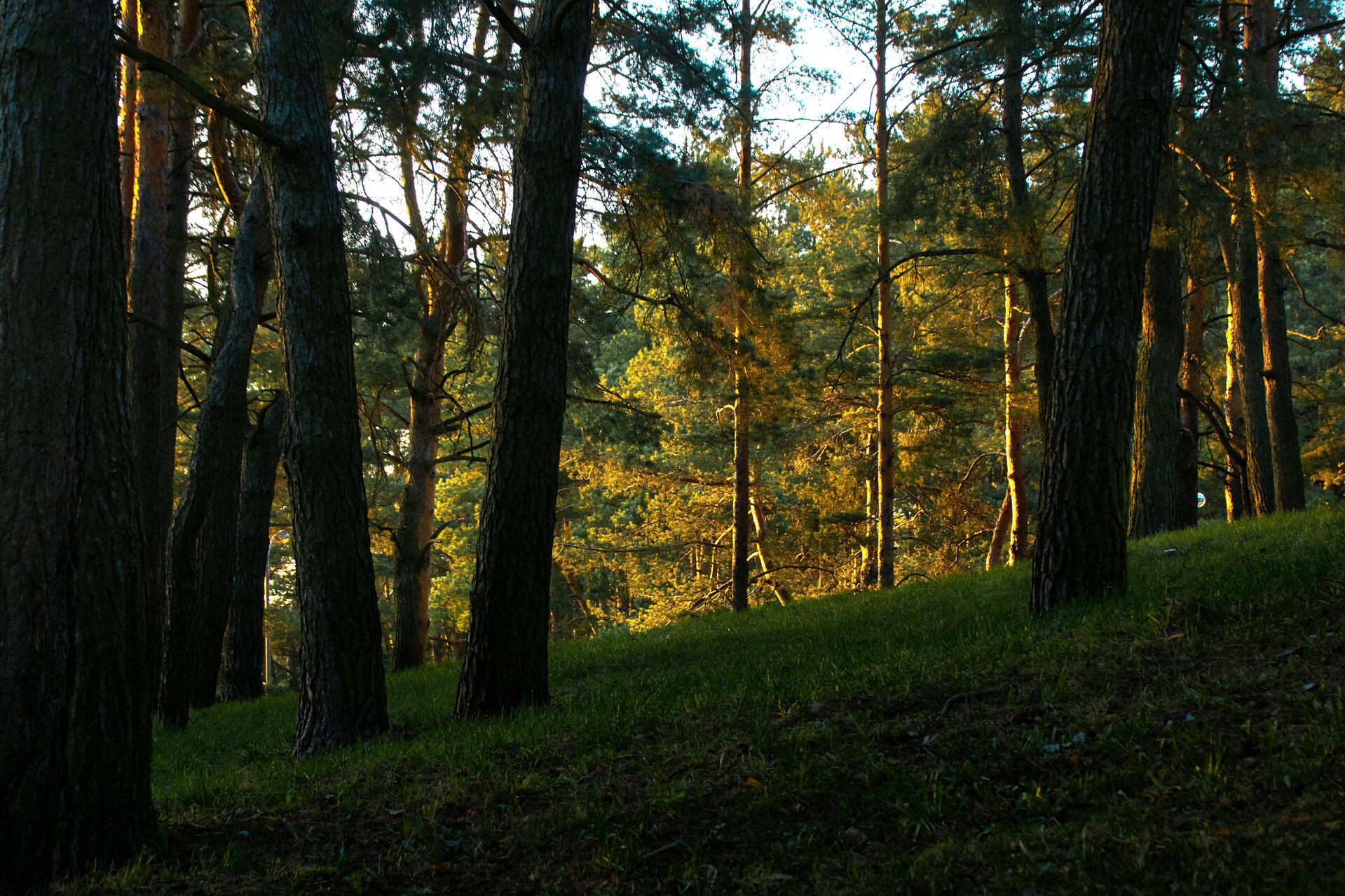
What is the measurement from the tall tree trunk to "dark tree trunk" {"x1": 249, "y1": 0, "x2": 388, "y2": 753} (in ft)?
19.9

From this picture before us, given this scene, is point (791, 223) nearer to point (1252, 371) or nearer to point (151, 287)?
point (1252, 371)

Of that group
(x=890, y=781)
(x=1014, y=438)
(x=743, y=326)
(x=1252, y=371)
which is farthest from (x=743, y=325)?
(x=890, y=781)

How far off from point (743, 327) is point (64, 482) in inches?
421

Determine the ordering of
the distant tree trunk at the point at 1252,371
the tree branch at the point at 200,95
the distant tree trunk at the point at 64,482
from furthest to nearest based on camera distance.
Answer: the distant tree trunk at the point at 1252,371 → the tree branch at the point at 200,95 → the distant tree trunk at the point at 64,482

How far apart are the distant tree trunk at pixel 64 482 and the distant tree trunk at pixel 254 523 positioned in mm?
7843

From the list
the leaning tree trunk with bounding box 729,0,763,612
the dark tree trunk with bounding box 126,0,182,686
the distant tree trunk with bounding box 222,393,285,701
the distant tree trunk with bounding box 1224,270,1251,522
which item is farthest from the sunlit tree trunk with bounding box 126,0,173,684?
the distant tree trunk with bounding box 1224,270,1251,522

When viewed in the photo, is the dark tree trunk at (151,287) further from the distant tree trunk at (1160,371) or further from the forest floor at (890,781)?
the distant tree trunk at (1160,371)

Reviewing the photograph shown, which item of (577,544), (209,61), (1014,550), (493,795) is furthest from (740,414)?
(577,544)

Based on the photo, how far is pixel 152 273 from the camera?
9805 mm

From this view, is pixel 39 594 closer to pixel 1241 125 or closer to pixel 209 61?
pixel 209 61

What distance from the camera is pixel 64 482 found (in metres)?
3.83

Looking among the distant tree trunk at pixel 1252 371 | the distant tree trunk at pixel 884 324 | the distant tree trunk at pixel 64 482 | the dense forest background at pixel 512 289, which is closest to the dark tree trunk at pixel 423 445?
the dense forest background at pixel 512 289

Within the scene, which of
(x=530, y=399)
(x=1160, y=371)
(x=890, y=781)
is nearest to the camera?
(x=890, y=781)

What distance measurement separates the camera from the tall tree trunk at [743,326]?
12.1 m
